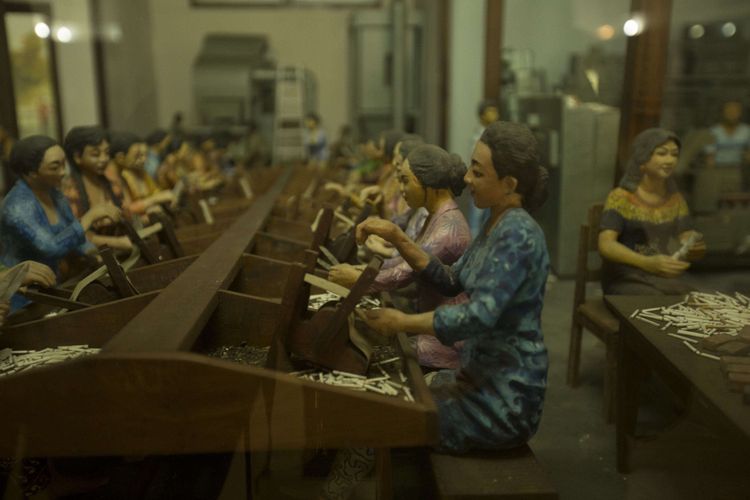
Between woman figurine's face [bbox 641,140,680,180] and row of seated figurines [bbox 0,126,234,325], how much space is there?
2.62 m

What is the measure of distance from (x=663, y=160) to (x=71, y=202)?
3326 millimetres

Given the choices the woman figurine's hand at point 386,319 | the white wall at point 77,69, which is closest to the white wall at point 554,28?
the woman figurine's hand at point 386,319

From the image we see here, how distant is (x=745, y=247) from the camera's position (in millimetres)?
5887

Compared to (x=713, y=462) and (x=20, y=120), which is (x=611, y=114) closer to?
(x=713, y=462)

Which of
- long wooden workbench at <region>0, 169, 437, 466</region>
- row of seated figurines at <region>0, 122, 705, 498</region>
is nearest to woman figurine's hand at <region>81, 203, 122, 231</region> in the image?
row of seated figurines at <region>0, 122, 705, 498</region>

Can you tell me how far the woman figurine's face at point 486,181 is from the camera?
2268mm

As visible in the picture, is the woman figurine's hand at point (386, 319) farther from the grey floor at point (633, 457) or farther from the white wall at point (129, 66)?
the white wall at point (129, 66)

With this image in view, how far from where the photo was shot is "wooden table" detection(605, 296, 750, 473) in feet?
7.06

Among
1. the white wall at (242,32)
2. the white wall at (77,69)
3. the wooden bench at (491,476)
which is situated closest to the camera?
the wooden bench at (491,476)

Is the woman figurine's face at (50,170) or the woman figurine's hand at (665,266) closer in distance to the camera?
the woman figurine's face at (50,170)

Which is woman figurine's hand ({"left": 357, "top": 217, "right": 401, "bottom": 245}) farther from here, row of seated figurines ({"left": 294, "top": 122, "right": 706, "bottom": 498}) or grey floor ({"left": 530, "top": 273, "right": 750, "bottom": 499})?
grey floor ({"left": 530, "top": 273, "right": 750, "bottom": 499})

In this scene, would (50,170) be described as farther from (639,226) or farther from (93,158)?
(639,226)

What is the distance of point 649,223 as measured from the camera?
385 cm

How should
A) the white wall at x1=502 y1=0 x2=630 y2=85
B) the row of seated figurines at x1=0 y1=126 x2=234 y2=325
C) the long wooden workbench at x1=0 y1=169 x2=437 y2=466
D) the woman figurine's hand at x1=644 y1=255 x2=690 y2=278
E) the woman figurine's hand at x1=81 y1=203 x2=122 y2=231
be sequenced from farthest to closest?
the white wall at x1=502 y1=0 x2=630 y2=85, the woman figurine's hand at x1=81 y1=203 x2=122 y2=231, the woman figurine's hand at x1=644 y1=255 x2=690 y2=278, the row of seated figurines at x1=0 y1=126 x2=234 y2=325, the long wooden workbench at x1=0 y1=169 x2=437 y2=466
